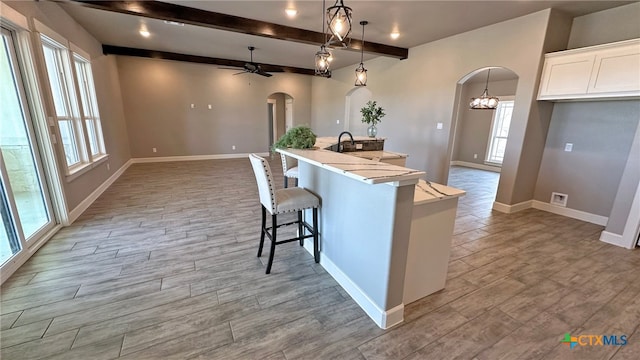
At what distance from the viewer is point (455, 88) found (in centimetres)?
443

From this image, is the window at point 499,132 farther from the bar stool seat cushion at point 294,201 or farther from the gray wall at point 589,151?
the bar stool seat cushion at point 294,201

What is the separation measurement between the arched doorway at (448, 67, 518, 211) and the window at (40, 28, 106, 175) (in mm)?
7034

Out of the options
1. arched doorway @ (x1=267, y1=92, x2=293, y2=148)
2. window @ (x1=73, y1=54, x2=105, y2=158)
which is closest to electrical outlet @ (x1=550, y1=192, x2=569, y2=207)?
window @ (x1=73, y1=54, x2=105, y2=158)

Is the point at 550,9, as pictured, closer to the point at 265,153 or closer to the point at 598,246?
the point at 598,246

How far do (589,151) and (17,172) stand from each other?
6738 mm

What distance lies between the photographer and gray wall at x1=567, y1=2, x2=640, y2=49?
3023mm

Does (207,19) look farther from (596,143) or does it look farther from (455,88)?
(596,143)

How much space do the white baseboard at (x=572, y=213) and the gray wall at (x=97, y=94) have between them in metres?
6.68

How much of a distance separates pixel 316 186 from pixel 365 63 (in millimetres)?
5100

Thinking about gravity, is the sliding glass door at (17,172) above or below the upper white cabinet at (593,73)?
below

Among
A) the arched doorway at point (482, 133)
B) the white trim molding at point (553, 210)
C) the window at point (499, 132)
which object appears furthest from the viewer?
the window at point (499, 132)

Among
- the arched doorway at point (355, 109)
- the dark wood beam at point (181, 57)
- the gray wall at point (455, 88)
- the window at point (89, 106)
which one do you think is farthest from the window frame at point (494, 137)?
the window at point (89, 106)

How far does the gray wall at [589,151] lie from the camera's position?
130 inches

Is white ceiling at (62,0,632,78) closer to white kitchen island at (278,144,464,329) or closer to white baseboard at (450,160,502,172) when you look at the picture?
white kitchen island at (278,144,464,329)
